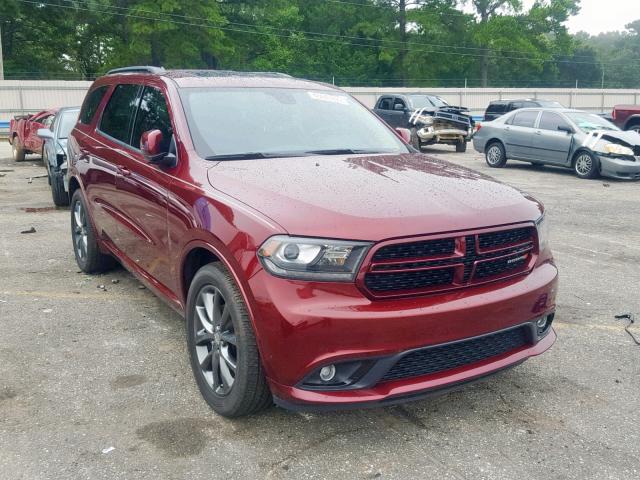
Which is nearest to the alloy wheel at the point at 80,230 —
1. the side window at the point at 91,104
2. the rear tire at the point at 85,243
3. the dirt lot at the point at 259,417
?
the rear tire at the point at 85,243

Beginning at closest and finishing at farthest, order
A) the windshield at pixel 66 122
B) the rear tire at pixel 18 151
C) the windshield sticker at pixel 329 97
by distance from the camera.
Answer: the windshield sticker at pixel 329 97, the windshield at pixel 66 122, the rear tire at pixel 18 151

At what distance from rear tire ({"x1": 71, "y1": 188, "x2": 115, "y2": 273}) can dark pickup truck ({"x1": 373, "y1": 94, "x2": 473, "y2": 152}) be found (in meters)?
13.9

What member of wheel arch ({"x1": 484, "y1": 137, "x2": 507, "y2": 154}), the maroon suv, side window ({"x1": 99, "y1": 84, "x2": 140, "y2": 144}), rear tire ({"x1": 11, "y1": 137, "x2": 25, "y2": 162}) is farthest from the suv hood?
rear tire ({"x1": 11, "y1": 137, "x2": 25, "y2": 162})

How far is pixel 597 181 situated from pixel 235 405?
1242 centimetres

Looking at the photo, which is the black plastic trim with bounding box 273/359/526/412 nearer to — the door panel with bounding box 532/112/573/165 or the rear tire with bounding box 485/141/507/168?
the door panel with bounding box 532/112/573/165

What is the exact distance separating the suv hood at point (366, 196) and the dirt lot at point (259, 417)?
106 centimetres

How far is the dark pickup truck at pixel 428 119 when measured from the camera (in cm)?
1950

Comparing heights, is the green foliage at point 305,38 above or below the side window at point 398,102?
above

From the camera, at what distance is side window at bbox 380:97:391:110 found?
20923 millimetres

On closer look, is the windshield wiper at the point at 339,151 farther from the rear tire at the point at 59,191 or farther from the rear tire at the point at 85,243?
the rear tire at the point at 59,191

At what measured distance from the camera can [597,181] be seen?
45.3ft

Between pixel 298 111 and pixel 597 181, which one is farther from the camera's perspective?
pixel 597 181

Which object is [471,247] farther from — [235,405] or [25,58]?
[25,58]

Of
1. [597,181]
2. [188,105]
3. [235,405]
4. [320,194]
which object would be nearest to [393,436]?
[235,405]
